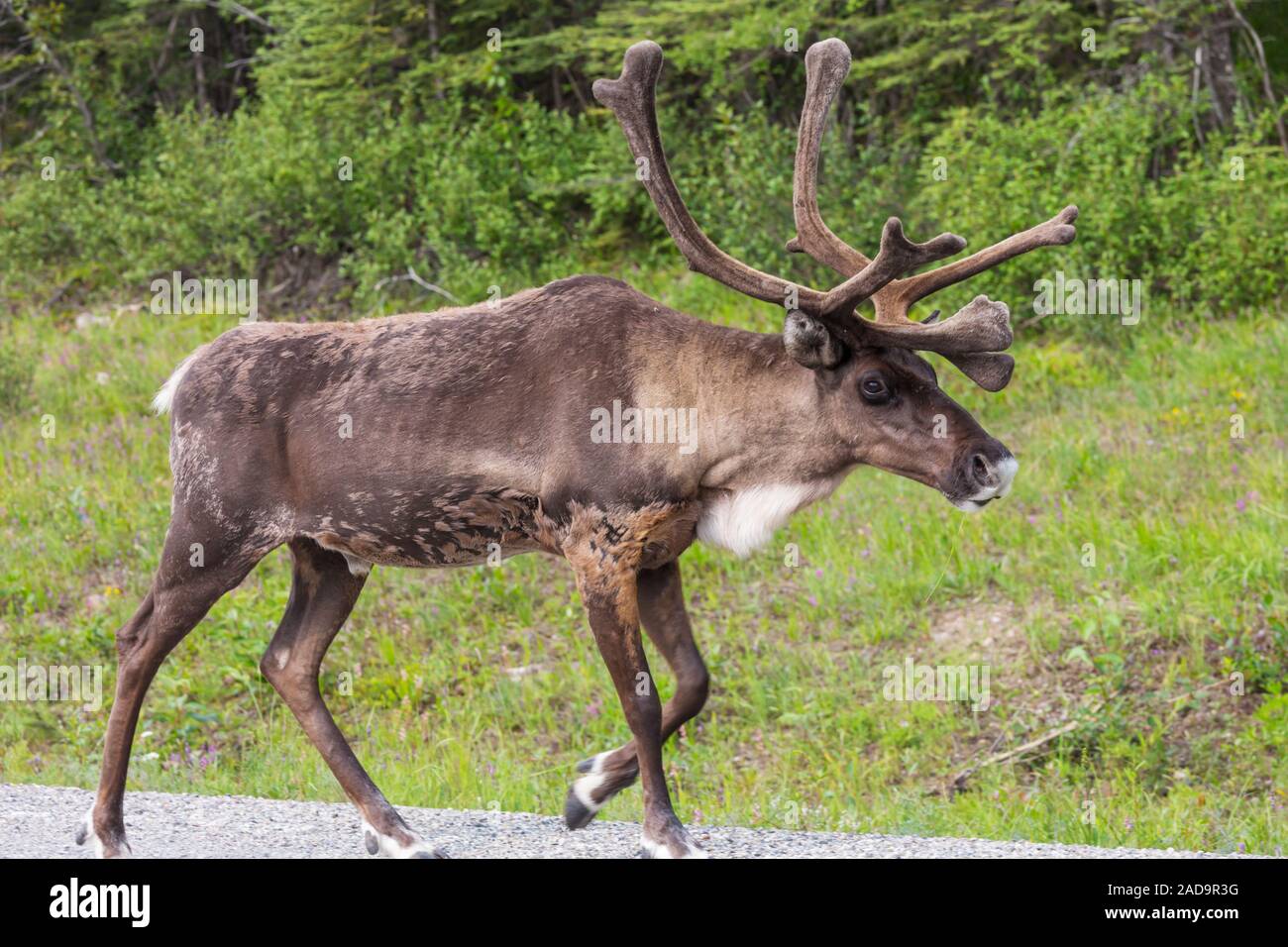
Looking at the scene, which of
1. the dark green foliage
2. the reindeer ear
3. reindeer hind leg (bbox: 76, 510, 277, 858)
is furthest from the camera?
the dark green foliage

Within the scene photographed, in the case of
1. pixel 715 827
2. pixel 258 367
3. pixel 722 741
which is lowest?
pixel 722 741

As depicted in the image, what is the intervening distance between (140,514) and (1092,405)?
23.4 feet

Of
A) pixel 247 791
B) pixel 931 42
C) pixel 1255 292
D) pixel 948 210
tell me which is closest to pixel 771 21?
pixel 931 42

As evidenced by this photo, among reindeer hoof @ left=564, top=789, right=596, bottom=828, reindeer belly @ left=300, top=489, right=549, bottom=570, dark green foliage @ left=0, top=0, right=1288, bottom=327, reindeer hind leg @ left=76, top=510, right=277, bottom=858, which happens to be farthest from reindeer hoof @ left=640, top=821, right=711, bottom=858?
dark green foliage @ left=0, top=0, right=1288, bottom=327

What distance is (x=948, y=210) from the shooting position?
13875mm

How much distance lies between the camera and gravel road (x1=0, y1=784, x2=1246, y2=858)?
6.37 meters

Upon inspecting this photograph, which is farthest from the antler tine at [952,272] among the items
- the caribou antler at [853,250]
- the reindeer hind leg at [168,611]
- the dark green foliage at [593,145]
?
the dark green foliage at [593,145]

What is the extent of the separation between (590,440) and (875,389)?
107cm

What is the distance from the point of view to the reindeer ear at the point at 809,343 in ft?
20.4

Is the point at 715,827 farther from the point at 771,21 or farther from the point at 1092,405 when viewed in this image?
the point at 771,21

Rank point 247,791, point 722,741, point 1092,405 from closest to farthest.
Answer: point 247,791, point 722,741, point 1092,405

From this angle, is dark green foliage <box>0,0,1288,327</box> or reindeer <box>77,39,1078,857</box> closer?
reindeer <box>77,39,1078,857</box>

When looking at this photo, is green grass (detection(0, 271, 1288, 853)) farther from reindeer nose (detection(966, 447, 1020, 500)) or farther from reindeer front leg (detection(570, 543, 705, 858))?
reindeer nose (detection(966, 447, 1020, 500))

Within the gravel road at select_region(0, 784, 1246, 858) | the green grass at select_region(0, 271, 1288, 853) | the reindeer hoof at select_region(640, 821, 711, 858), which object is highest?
the reindeer hoof at select_region(640, 821, 711, 858)
